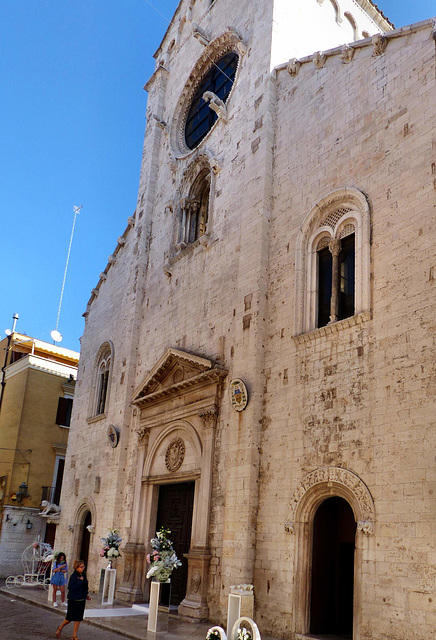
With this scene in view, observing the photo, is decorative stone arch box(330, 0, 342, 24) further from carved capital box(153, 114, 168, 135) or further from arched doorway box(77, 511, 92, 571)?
arched doorway box(77, 511, 92, 571)

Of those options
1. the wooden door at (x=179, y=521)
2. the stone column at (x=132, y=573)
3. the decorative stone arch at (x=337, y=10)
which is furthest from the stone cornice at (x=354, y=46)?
the stone column at (x=132, y=573)

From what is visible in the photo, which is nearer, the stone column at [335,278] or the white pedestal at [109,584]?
the stone column at [335,278]

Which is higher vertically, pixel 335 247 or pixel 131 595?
pixel 335 247

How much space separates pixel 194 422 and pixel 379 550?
6.43 metres

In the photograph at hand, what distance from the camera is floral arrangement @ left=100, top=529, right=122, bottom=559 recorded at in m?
16.1

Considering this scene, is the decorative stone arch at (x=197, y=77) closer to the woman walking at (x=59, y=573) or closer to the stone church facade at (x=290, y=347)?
the stone church facade at (x=290, y=347)

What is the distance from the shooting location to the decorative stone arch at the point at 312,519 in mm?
10219

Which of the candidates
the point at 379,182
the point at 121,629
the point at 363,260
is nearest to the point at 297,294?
the point at 363,260

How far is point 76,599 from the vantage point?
36.8 ft

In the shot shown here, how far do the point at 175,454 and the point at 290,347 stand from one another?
4.91m

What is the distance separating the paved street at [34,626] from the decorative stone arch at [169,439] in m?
4.17

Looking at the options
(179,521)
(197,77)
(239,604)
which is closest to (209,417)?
(179,521)

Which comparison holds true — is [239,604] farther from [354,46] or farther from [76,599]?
[354,46]

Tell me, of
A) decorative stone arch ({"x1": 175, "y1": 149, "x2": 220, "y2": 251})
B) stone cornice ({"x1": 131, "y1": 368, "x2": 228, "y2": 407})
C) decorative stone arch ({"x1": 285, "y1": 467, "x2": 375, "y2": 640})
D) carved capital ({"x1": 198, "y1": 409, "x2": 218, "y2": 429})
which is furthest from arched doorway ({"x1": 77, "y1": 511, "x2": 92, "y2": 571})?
decorative stone arch ({"x1": 285, "y1": 467, "x2": 375, "y2": 640})
